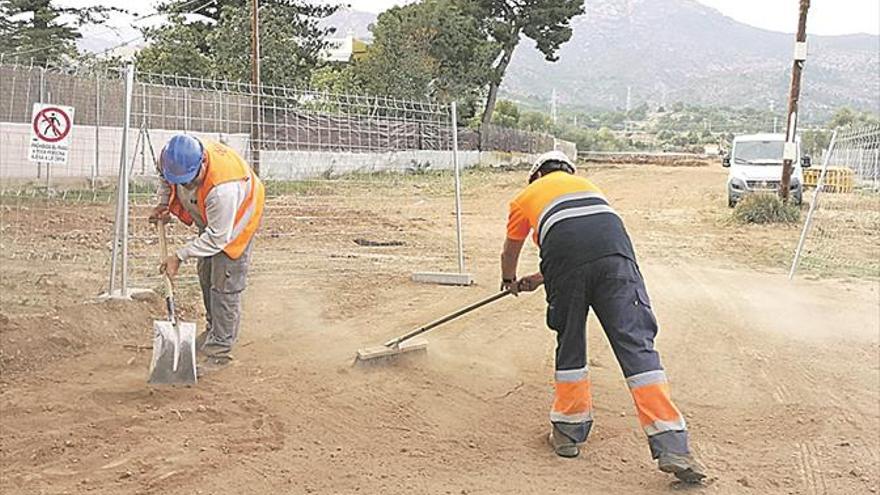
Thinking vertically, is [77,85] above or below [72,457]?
above

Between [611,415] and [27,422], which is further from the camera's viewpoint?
[611,415]

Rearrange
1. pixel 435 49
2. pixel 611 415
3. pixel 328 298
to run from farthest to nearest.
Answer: pixel 435 49
pixel 328 298
pixel 611 415

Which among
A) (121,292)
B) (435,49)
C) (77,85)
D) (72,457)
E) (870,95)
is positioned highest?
(870,95)

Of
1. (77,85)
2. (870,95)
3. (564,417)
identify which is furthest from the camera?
(870,95)

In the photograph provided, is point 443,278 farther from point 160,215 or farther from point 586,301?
point 586,301

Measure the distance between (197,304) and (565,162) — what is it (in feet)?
13.6

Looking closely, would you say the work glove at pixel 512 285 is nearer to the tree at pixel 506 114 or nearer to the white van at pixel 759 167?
the white van at pixel 759 167

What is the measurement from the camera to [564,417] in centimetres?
489

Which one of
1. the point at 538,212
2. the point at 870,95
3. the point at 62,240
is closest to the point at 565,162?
the point at 538,212

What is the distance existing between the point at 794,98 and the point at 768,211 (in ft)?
8.24

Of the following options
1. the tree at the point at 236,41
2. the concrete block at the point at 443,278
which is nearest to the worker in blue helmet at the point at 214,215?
the concrete block at the point at 443,278

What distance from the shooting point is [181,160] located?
5.51 metres

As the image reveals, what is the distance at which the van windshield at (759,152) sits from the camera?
2033 cm

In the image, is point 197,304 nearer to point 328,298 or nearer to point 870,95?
point 328,298
